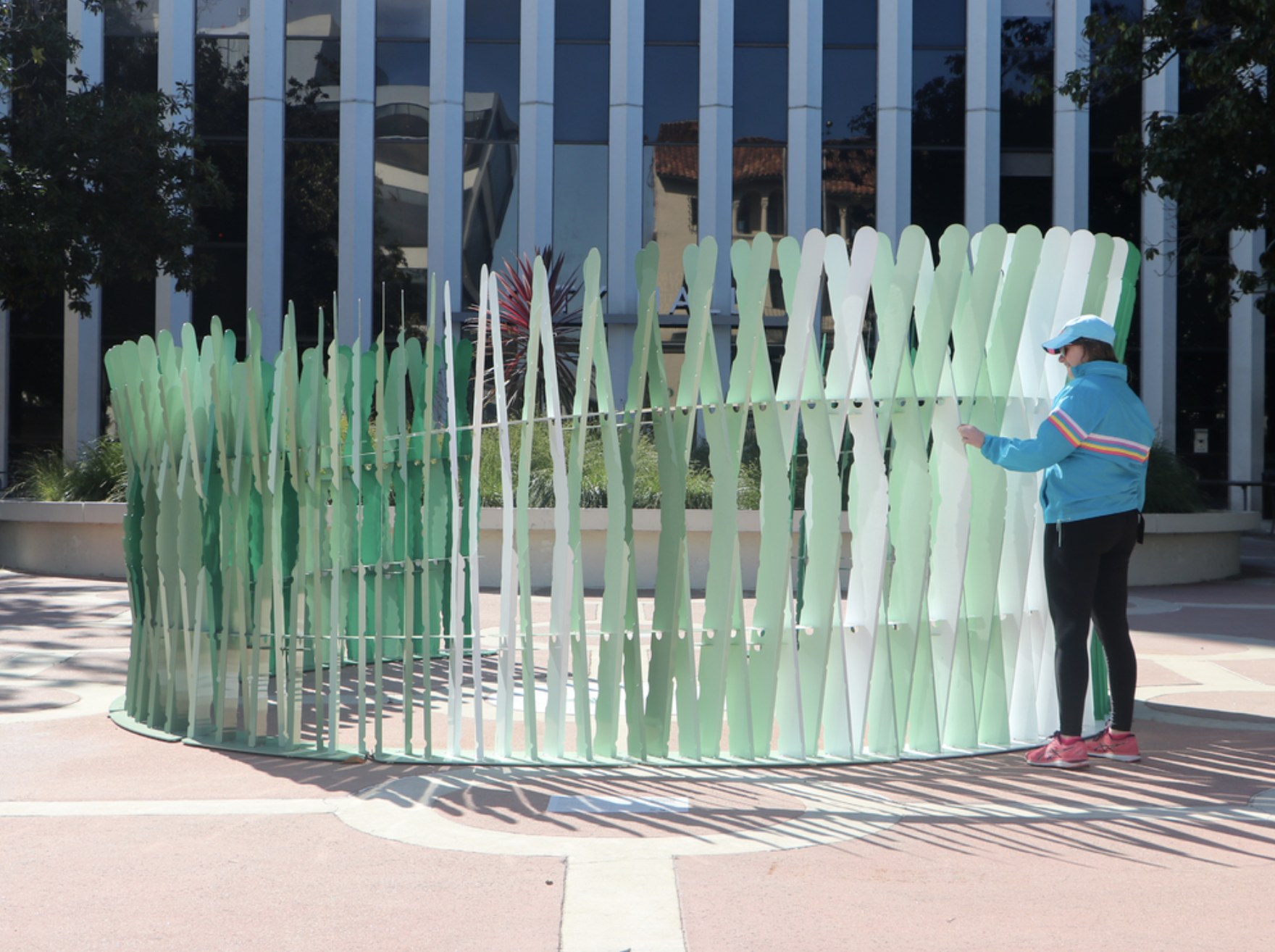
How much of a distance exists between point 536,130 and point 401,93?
8.26 feet

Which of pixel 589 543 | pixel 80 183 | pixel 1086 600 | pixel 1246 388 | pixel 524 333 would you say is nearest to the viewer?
pixel 1086 600

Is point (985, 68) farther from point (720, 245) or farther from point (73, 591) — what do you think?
point (73, 591)

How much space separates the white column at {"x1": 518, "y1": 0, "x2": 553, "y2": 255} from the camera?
78.4 feet

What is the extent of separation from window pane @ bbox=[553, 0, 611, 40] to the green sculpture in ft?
62.6

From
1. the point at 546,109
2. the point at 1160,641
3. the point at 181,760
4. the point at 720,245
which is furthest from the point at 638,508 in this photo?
the point at 546,109

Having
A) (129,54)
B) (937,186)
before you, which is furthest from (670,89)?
(129,54)

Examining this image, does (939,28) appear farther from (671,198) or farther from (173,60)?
(173,60)

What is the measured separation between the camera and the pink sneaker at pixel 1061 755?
221 inches

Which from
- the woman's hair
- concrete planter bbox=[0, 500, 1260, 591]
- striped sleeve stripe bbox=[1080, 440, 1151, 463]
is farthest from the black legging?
concrete planter bbox=[0, 500, 1260, 591]

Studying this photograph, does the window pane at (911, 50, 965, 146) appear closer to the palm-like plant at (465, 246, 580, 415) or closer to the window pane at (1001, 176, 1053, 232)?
the window pane at (1001, 176, 1053, 232)

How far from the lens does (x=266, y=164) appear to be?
2389 centimetres

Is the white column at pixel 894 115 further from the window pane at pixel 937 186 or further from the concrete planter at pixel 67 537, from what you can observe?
the concrete planter at pixel 67 537

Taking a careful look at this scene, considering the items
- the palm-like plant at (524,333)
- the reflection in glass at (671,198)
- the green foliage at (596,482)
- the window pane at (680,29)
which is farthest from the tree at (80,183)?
the window pane at (680,29)

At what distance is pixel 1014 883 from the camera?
4.10 metres
